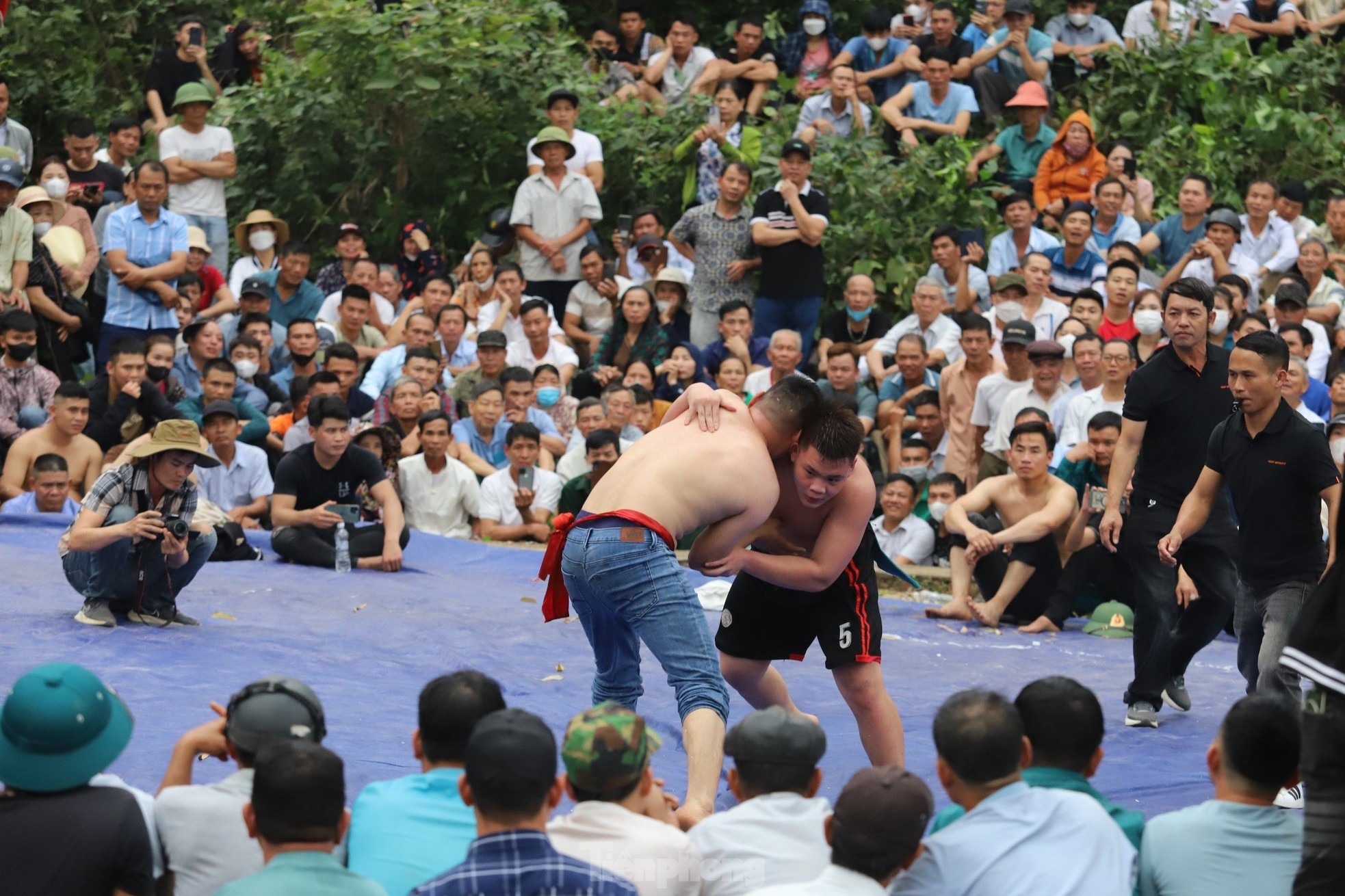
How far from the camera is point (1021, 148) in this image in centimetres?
1311

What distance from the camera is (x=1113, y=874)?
3.29 meters

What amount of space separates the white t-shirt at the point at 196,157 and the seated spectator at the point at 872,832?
10607 mm

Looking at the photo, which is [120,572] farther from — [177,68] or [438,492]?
[177,68]

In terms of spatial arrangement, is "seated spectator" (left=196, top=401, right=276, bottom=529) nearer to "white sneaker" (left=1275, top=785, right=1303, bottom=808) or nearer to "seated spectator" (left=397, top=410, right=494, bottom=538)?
"seated spectator" (left=397, top=410, right=494, bottom=538)

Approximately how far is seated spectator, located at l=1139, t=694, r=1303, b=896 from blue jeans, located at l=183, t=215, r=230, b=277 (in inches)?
414

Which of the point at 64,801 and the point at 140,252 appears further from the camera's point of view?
the point at 140,252

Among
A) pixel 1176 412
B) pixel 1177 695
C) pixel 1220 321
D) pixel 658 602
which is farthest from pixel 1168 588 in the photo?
pixel 1220 321

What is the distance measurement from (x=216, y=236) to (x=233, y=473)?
11.6 feet

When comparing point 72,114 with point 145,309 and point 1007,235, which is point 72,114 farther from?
point 1007,235

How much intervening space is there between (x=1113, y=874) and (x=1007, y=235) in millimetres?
8943

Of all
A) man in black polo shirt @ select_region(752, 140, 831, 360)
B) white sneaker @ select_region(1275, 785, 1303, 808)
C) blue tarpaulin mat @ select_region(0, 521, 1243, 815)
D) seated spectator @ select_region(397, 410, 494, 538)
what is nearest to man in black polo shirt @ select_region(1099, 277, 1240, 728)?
blue tarpaulin mat @ select_region(0, 521, 1243, 815)

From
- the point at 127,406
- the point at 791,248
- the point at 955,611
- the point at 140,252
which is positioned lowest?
the point at 955,611

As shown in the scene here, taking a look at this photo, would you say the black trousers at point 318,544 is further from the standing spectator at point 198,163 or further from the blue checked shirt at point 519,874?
the blue checked shirt at point 519,874

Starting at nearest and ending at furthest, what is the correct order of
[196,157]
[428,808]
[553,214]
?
[428,808], [553,214], [196,157]
